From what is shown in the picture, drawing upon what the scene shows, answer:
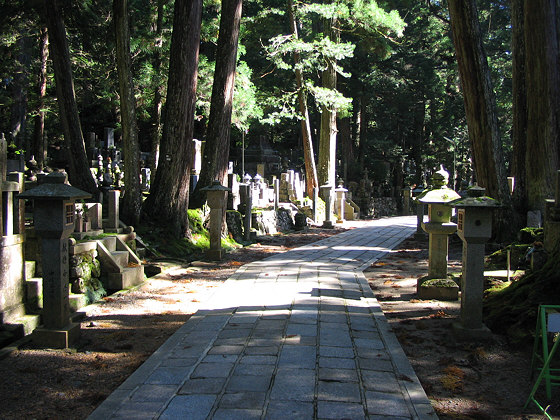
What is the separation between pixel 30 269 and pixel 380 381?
4.35m

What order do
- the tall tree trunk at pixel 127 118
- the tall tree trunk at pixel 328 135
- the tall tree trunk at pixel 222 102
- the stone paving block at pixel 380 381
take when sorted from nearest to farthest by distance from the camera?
the stone paving block at pixel 380 381 → the tall tree trunk at pixel 127 118 → the tall tree trunk at pixel 222 102 → the tall tree trunk at pixel 328 135

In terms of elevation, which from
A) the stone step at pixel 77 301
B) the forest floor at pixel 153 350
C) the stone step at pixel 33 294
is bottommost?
the forest floor at pixel 153 350

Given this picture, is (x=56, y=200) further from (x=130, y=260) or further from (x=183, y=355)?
(x=130, y=260)

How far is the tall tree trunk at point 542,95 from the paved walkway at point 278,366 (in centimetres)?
644

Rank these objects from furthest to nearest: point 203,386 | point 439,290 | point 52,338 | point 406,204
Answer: point 406,204
point 439,290
point 52,338
point 203,386

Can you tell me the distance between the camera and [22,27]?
713 inches

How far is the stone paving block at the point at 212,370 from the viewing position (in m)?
4.01

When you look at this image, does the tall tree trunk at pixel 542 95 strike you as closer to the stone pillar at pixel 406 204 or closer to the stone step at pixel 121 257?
the stone step at pixel 121 257

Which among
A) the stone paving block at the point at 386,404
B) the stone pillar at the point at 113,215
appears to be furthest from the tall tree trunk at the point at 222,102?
the stone paving block at the point at 386,404

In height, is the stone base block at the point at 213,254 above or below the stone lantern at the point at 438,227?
below

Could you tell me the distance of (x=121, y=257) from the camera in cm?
809

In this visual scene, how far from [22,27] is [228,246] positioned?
40.9 feet

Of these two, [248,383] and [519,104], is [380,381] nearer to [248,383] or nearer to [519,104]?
[248,383]

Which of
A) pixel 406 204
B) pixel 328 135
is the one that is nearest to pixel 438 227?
pixel 328 135
